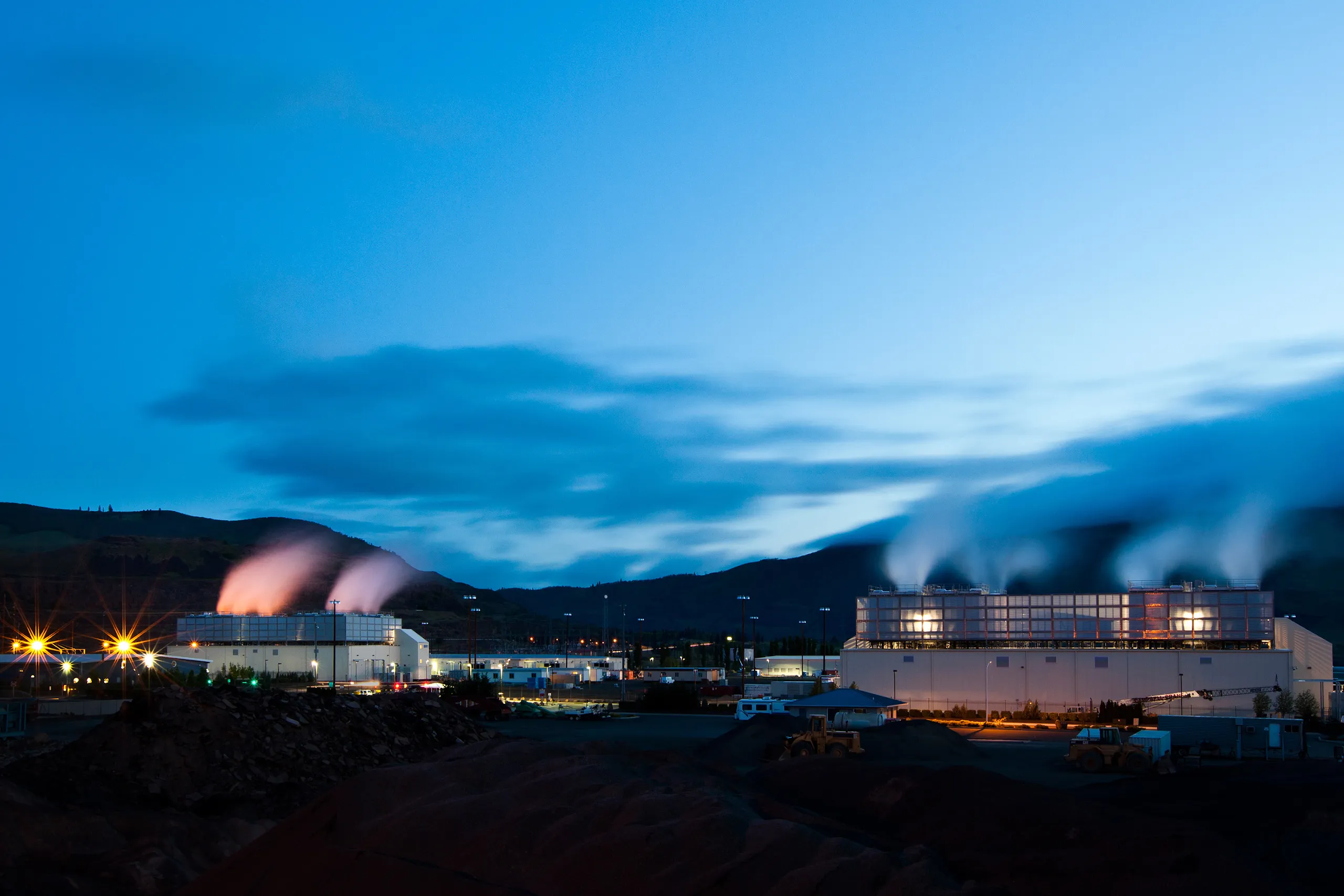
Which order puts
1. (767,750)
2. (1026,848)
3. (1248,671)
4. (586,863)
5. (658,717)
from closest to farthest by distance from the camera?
1. (586,863)
2. (1026,848)
3. (767,750)
4. (1248,671)
5. (658,717)

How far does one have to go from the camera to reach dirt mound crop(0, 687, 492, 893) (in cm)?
1914

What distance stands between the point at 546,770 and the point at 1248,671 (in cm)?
5106

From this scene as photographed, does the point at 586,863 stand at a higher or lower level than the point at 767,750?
higher

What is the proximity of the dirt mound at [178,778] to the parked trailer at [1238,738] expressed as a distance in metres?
26.2

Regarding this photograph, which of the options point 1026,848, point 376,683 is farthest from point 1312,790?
point 376,683

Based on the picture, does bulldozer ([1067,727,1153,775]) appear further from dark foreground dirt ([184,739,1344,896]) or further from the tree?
the tree

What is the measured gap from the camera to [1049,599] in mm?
68250

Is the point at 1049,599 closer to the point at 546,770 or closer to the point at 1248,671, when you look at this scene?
the point at 1248,671

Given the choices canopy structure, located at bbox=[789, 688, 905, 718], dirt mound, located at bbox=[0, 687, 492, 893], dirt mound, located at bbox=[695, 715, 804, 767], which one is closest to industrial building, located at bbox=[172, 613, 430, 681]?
canopy structure, located at bbox=[789, 688, 905, 718]

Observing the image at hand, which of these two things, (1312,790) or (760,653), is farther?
(760,653)

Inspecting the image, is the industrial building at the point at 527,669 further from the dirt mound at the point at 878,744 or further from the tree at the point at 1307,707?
the tree at the point at 1307,707

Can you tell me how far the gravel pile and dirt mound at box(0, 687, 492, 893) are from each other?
0.12 feet

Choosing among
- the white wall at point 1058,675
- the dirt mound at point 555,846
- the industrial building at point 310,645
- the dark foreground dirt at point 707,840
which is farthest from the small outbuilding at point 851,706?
the industrial building at point 310,645

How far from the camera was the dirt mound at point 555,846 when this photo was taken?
15.2 metres
